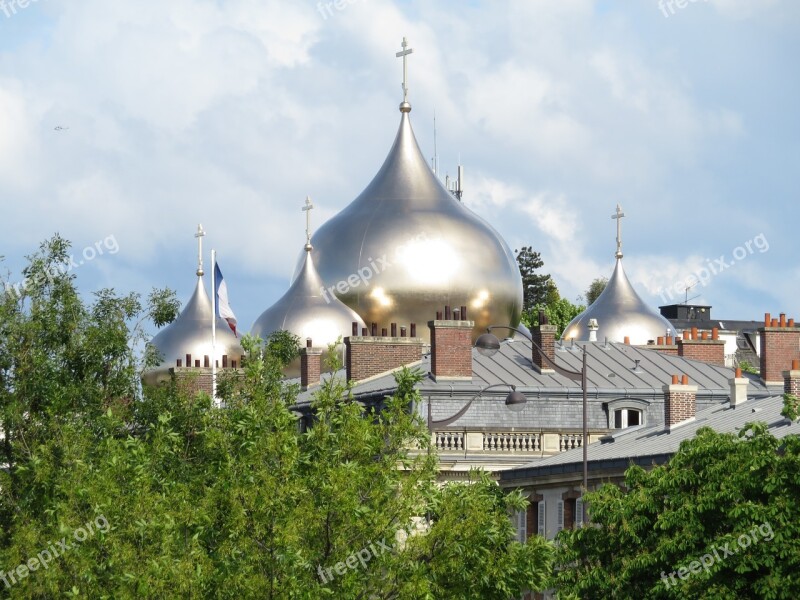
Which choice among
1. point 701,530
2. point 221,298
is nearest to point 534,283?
point 221,298

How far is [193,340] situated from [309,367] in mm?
15305

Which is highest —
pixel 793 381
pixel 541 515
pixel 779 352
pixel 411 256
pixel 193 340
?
Result: pixel 411 256

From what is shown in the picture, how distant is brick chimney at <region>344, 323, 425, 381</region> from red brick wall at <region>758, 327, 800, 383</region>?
370 inches

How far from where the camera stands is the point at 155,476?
3978 cm

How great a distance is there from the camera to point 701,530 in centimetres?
3741

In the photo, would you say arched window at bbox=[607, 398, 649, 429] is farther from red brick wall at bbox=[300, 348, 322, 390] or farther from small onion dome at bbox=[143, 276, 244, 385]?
small onion dome at bbox=[143, 276, 244, 385]

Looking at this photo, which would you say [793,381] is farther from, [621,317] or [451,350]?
[621,317]

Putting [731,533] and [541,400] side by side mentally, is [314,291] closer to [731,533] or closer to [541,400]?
[541,400]

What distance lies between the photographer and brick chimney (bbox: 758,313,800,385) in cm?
6212

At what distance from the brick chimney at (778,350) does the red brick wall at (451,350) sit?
8.78 metres

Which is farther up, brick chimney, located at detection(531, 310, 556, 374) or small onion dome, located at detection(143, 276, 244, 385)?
small onion dome, located at detection(143, 276, 244, 385)

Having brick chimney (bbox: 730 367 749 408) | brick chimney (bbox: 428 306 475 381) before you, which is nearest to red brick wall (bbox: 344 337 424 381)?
brick chimney (bbox: 428 306 475 381)

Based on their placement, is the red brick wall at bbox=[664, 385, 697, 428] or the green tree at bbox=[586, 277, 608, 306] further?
the green tree at bbox=[586, 277, 608, 306]

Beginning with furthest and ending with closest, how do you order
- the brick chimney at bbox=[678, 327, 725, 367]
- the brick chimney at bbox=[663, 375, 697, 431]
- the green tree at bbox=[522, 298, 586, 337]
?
the green tree at bbox=[522, 298, 586, 337] → the brick chimney at bbox=[678, 327, 725, 367] → the brick chimney at bbox=[663, 375, 697, 431]
